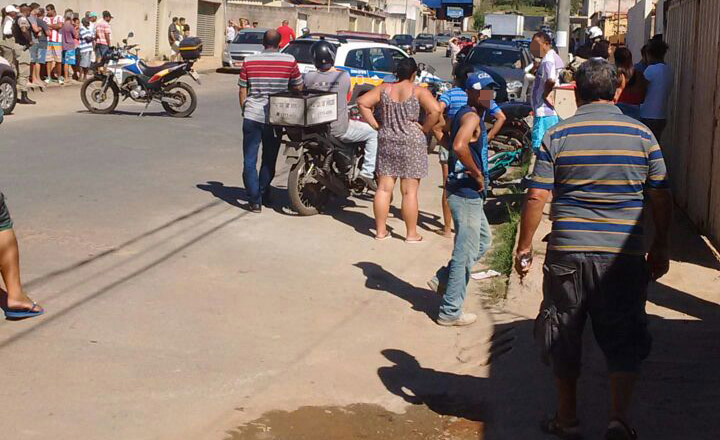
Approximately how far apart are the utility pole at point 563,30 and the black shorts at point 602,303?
13.4 meters

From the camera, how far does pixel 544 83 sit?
11406mm

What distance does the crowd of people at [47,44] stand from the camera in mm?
22656

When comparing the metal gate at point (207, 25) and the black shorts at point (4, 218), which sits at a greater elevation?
the metal gate at point (207, 25)

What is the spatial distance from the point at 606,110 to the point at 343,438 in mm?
2170

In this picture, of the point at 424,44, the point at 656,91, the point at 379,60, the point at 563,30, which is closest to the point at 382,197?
the point at 656,91

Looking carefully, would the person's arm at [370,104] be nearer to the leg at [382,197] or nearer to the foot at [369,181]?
the leg at [382,197]

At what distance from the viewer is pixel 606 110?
4984 millimetres

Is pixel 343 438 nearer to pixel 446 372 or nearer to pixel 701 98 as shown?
pixel 446 372

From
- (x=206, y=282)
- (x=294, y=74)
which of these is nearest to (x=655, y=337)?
(x=206, y=282)

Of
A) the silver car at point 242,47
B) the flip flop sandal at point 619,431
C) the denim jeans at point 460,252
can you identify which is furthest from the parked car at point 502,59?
the flip flop sandal at point 619,431

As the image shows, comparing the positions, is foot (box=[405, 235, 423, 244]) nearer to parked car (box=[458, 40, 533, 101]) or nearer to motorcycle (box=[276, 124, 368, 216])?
motorcycle (box=[276, 124, 368, 216])

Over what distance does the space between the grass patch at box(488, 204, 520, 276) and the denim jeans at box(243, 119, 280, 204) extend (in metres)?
2.60

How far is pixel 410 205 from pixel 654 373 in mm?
4211

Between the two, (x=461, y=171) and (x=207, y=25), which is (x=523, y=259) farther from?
(x=207, y=25)
